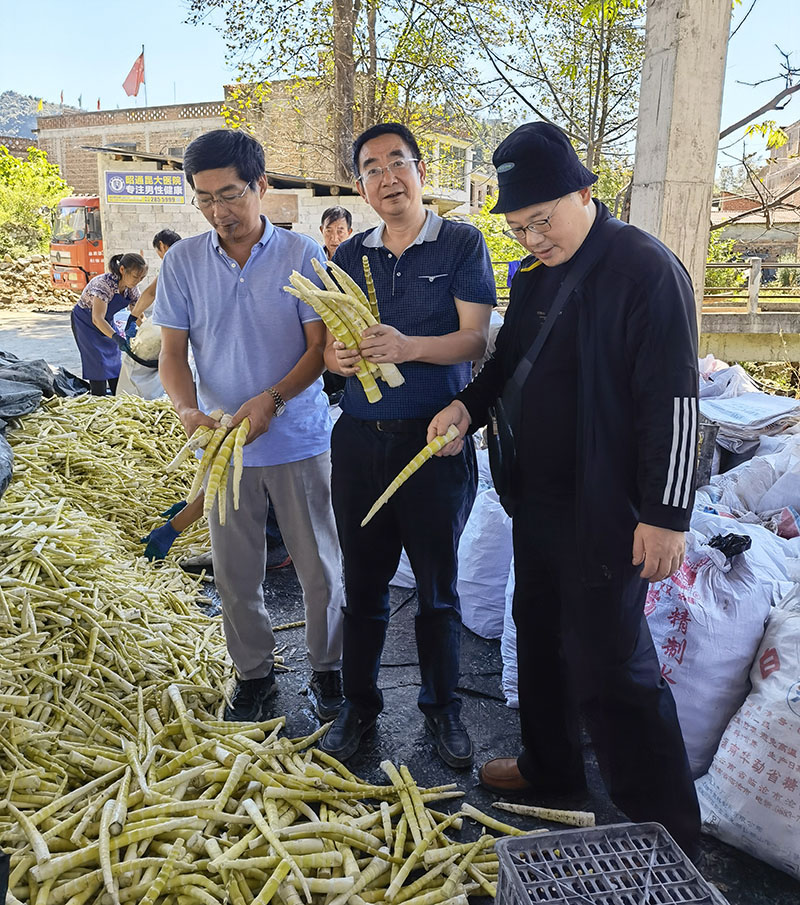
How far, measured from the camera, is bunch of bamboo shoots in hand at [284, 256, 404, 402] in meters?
2.13

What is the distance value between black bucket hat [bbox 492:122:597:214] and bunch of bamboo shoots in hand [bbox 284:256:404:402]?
551 mm

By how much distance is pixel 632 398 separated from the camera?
179 cm

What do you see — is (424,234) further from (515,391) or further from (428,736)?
(428,736)

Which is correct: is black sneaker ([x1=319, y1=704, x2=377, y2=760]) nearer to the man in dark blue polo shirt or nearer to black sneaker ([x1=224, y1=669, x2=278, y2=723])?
the man in dark blue polo shirt

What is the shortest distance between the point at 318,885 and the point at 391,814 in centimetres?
39

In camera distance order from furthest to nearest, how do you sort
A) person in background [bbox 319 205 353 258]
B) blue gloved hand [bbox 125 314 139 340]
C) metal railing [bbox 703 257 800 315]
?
1. metal railing [bbox 703 257 800 315]
2. blue gloved hand [bbox 125 314 139 340]
3. person in background [bbox 319 205 353 258]

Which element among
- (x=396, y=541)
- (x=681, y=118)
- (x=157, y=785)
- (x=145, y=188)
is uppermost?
(x=145, y=188)

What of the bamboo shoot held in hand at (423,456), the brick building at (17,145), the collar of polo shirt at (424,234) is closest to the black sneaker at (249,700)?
the bamboo shoot held in hand at (423,456)

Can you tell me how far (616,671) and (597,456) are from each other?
587 mm

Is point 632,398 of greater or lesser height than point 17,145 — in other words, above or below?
below

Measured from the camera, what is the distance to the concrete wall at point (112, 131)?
28.9 metres

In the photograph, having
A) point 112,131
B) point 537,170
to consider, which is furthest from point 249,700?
point 112,131

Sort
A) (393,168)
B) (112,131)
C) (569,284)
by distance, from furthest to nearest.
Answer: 1. (112,131)
2. (393,168)
3. (569,284)

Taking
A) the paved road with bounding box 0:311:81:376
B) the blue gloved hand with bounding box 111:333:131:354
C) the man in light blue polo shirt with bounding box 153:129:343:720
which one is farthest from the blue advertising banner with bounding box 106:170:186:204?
the man in light blue polo shirt with bounding box 153:129:343:720
